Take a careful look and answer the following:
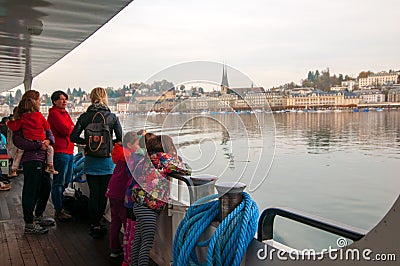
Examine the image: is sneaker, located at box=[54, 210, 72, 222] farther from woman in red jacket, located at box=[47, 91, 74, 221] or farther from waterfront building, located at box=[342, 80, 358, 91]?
waterfront building, located at box=[342, 80, 358, 91]

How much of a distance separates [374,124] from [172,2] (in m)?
1.34

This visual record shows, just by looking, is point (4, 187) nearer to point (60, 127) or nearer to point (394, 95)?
point (60, 127)

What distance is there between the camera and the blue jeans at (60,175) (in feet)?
11.6

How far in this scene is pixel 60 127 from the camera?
11.5 ft

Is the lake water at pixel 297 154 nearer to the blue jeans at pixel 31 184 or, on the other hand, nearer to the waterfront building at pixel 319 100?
the waterfront building at pixel 319 100

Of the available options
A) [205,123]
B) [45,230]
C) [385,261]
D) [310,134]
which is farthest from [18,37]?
[385,261]

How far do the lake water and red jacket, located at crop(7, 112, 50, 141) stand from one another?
3.76 feet

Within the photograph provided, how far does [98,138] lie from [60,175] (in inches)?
32.1

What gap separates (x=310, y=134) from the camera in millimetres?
4012

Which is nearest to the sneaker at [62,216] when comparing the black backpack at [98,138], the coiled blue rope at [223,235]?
the black backpack at [98,138]

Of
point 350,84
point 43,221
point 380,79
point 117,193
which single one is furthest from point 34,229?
point 380,79

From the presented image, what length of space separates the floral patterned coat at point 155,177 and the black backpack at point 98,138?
28.6 inches

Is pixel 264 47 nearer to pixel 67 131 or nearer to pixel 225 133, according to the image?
pixel 67 131

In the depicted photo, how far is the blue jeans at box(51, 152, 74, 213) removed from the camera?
354 cm
